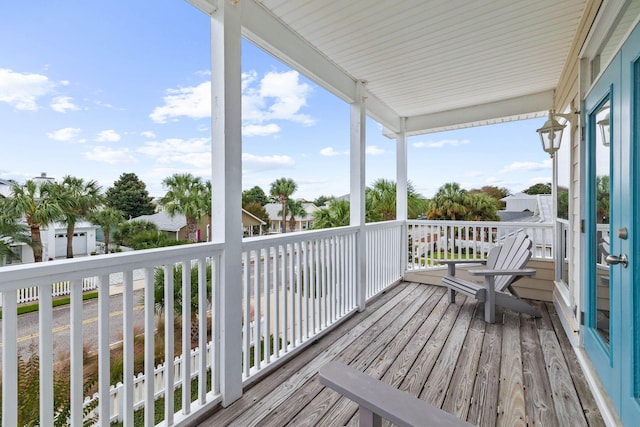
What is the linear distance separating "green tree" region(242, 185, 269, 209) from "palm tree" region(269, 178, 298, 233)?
382 mm

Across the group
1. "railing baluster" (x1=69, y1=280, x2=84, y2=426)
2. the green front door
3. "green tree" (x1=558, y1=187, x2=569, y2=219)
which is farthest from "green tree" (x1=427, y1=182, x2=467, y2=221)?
"railing baluster" (x1=69, y1=280, x2=84, y2=426)

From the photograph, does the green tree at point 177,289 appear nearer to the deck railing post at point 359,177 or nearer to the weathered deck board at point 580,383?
the deck railing post at point 359,177

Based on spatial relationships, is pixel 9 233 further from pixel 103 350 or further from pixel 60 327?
pixel 103 350

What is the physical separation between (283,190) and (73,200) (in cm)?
274

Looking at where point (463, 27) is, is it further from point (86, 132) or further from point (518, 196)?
point (518, 196)

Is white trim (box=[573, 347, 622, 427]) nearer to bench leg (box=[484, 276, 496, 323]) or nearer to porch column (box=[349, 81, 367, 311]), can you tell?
bench leg (box=[484, 276, 496, 323])

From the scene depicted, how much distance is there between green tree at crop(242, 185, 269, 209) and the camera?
7.20 feet

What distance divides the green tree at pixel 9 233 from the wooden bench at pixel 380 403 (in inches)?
48.3

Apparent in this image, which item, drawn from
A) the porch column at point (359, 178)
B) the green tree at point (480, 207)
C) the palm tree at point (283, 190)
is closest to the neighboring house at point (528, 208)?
the green tree at point (480, 207)

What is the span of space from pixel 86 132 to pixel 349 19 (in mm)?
1980

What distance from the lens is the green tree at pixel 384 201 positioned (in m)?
6.76

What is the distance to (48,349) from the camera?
1179mm

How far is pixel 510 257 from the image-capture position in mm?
3631

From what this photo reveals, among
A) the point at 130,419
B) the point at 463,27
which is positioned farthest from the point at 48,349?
the point at 463,27
